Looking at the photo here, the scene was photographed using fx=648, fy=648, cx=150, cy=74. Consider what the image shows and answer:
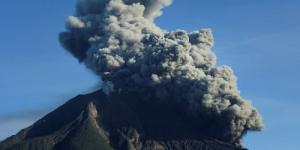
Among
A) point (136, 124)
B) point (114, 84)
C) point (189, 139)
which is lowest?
point (189, 139)

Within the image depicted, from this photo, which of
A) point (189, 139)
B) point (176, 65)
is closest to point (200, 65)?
point (176, 65)

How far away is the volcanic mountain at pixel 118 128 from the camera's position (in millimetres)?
121838

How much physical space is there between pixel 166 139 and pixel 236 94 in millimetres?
18156

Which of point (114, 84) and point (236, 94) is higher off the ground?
point (114, 84)

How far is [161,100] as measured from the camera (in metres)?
124

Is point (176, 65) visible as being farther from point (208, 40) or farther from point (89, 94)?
point (89, 94)

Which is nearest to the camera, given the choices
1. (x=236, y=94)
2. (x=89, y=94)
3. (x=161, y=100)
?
(x=236, y=94)

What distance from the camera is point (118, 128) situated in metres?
128

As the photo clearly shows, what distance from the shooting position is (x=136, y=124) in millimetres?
129875

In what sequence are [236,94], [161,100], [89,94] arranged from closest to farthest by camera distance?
[236,94] < [161,100] < [89,94]

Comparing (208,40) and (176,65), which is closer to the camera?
(176,65)

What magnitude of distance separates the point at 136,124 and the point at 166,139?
7819mm

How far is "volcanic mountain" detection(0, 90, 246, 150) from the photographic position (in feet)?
400

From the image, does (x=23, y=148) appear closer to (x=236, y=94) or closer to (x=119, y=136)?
(x=119, y=136)
